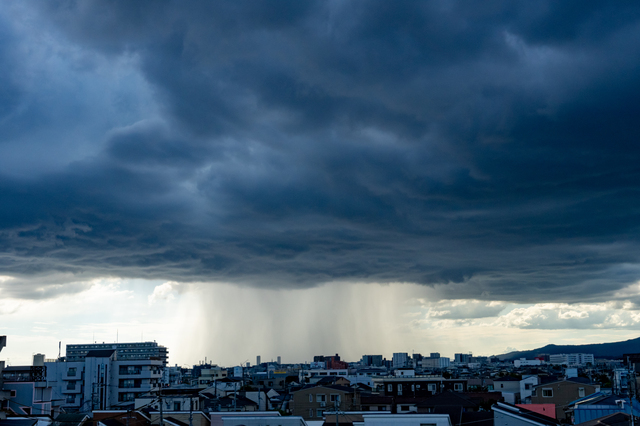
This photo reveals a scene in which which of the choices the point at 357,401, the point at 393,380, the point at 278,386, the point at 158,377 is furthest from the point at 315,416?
the point at 278,386

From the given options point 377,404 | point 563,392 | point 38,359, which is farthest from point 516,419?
point 38,359

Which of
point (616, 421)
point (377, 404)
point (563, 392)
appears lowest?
point (377, 404)

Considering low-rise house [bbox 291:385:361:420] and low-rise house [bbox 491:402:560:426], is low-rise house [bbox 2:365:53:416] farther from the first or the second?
low-rise house [bbox 491:402:560:426]

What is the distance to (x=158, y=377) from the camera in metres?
148

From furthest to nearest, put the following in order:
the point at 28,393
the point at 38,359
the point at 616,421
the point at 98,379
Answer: the point at 98,379 → the point at 38,359 → the point at 28,393 → the point at 616,421

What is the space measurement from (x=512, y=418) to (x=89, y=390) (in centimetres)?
11729

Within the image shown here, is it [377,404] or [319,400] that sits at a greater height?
[319,400]

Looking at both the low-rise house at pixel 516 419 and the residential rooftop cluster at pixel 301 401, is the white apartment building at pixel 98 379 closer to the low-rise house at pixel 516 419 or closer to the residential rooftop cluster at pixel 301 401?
the residential rooftop cluster at pixel 301 401

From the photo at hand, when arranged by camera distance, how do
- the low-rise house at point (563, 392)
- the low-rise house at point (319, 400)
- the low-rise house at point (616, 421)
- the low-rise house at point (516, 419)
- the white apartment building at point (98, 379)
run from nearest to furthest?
1. the low-rise house at point (616, 421)
2. the low-rise house at point (516, 419)
3. the low-rise house at point (563, 392)
4. the low-rise house at point (319, 400)
5. the white apartment building at point (98, 379)

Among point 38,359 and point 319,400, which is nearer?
point 319,400

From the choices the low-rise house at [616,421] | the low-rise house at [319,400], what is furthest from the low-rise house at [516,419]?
the low-rise house at [319,400]

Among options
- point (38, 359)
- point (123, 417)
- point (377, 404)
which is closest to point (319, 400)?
point (377, 404)

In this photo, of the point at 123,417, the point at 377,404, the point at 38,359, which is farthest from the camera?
the point at 38,359

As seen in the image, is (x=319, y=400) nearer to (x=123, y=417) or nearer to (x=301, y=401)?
(x=301, y=401)
